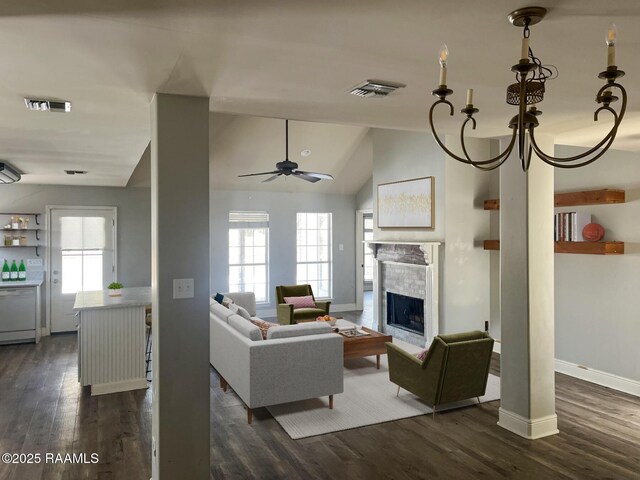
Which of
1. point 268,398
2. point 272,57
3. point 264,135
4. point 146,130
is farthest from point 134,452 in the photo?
point 264,135

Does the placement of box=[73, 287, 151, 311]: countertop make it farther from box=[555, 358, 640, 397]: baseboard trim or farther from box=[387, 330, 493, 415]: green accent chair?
box=[555, 358, 640, 397]: baseboard trim

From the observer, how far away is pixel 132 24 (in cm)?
174

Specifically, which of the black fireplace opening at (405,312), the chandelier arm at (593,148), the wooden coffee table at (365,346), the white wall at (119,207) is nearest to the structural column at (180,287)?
the chandelier arm at (593,148)

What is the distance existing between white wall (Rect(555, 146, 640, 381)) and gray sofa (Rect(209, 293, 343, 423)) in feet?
9.27

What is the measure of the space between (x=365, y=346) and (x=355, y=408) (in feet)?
3.81

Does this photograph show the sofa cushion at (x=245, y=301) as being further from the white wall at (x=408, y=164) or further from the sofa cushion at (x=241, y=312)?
the white wall at (x=408, y=164)

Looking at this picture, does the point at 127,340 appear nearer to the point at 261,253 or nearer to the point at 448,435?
the point at 448,435

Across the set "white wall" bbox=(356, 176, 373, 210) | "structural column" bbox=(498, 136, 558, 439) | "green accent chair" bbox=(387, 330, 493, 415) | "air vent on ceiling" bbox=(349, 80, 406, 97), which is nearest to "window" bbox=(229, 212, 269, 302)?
"white wall" bbox=(356, 176, 373, 210)

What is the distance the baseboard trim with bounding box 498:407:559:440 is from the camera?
145 inches

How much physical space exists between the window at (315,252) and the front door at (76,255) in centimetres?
347

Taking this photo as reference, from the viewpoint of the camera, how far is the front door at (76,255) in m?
7.37

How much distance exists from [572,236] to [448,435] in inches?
101

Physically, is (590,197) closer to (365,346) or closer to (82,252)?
(365,346)

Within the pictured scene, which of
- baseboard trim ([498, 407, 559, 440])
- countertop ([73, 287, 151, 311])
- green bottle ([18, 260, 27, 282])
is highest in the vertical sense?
green bottle ([18, 260, 27, 282])
